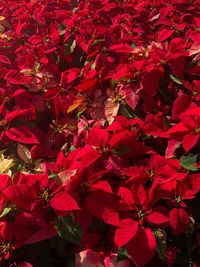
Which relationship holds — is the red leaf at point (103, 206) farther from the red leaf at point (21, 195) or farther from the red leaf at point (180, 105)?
the red leaf at point (180, 105)

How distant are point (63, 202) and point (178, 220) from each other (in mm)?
319

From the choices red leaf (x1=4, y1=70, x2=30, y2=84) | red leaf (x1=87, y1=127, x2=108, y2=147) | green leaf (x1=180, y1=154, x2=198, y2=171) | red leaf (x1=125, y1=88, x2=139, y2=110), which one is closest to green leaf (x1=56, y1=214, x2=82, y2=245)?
red leaf (x1=87, y1=127, x2=108, y2=147)

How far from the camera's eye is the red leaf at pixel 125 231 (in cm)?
100

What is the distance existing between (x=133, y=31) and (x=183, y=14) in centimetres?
29

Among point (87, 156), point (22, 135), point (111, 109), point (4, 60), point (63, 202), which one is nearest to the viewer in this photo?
point (63, 202)

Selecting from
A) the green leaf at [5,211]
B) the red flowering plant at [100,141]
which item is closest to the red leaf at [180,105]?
the red flowering plant at [100,141]

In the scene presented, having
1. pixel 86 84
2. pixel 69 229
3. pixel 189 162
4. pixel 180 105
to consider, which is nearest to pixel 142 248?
pixel 69 229

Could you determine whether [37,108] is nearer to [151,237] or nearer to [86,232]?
[86,232]

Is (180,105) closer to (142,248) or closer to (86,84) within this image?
(86,84)

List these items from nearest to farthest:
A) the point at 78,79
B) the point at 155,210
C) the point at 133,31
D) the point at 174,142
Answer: the point at 155,210, the point at 174,142, the point at 78,79, the point at 133,31

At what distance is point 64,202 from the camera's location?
0.99 meters

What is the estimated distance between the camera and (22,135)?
127cm

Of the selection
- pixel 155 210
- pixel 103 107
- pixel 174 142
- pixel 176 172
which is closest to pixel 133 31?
pixel 103 107

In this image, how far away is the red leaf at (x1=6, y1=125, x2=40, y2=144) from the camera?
1.26m
